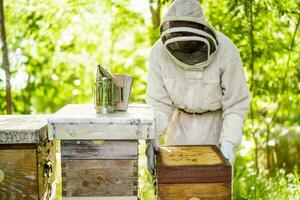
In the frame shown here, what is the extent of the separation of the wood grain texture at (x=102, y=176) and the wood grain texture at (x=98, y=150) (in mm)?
26

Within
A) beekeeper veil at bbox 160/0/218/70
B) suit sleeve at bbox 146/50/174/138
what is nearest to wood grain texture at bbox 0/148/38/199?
suit sleeve at bbox 146/50/174/138

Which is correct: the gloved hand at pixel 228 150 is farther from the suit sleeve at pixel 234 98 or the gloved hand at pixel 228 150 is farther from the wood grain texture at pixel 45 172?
the wood grain texture at pixel 45 172

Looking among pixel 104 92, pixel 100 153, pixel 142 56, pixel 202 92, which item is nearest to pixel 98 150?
pixel 100 153

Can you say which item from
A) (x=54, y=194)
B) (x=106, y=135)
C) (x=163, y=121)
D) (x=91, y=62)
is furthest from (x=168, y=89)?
(x=91, y=62)

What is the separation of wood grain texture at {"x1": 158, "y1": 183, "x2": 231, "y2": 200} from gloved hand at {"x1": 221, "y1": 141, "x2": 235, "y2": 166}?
0.28 metres

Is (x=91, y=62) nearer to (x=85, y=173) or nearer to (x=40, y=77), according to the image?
(x=40, y=77)

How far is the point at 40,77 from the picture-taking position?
550 centimetres

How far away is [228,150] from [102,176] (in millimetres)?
760

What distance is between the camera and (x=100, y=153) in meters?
2.42

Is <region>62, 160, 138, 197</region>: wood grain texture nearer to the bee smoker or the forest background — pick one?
the bee smoker

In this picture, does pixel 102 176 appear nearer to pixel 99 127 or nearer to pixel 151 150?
pixel 99 127

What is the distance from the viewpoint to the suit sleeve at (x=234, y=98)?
2859 mm

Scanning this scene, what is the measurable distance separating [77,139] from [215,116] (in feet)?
3.37

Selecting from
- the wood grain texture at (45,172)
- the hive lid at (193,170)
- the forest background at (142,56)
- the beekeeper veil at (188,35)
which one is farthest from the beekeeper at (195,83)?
the forest background at (142,56)
